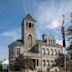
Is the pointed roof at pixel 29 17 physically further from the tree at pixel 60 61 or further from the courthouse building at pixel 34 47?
the tree at pixel 60 61

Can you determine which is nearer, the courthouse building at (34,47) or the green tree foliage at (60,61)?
the green tree foliage at (60,61)

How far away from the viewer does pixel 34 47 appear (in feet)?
303

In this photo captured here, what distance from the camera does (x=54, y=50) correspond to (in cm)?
9188

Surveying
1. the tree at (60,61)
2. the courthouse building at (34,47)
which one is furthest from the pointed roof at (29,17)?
the tree at (60,61)

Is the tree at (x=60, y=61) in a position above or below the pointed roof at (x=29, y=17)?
below

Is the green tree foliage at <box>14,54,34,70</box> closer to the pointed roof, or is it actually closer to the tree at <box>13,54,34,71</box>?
the tree at <box>13,54,34,71</box>

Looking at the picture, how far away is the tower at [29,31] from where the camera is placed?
300 feet

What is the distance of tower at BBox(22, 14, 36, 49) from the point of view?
300ft

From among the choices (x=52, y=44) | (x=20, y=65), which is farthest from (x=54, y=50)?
(x=20, y=65)

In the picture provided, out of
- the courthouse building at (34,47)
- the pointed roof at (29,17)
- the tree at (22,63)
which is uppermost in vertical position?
the pointed roof at (29,17)

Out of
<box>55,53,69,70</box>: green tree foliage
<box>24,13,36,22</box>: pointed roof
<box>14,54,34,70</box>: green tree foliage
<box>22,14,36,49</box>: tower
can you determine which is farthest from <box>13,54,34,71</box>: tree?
<box>24,13,36,22</box>: pointed roof

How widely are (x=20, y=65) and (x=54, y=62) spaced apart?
14247mm

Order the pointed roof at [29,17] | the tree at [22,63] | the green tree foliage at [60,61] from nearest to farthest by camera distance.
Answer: the tree at [22,63], the green tree foliage at [60,61], the pointed roof at [29,17]

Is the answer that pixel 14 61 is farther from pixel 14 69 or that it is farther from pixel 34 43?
pixel 34 43
